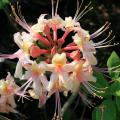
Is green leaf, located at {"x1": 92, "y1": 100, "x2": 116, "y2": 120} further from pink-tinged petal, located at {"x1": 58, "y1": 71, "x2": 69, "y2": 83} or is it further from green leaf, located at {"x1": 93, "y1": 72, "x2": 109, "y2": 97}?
pink-tinged petal, located at {"x1": 58, "y1": 71, "x2": 69, "y2": 83}

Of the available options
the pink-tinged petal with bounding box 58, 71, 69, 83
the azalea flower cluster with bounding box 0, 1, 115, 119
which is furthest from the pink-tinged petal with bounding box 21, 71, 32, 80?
the pink-tinged petal with bounding box 58, 71, 69, 83

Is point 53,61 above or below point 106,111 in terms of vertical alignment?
above

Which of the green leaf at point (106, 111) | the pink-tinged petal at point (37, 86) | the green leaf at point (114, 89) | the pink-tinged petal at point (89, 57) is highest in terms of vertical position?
the pink-tinged petal at point (89, 57)

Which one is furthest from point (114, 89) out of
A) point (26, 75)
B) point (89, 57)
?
point (26, 75)

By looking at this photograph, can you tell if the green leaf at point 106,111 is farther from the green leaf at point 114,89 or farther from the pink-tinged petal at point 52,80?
the pink-tinged petal at point 52,80

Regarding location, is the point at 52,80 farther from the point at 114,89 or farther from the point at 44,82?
the point at 114,89

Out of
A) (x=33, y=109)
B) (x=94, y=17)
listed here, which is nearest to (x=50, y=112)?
(x=33, y=109)

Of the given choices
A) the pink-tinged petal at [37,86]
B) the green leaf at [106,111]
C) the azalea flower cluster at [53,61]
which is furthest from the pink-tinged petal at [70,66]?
the green leaf at [106,111]

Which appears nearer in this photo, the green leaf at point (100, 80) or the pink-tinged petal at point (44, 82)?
the pink-tinged petal at point (44, 82)

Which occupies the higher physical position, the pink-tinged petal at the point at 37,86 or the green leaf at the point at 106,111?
the pink-tinged petal at the point at 37,86
